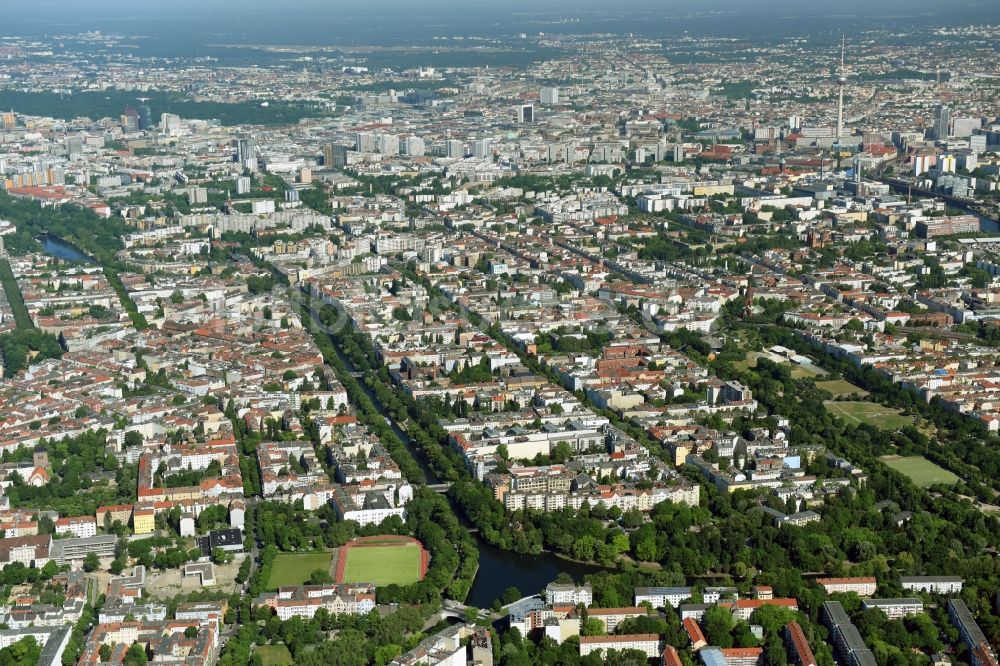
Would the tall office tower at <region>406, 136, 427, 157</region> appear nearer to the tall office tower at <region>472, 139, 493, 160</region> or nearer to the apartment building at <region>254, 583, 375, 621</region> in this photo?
the tall office tower at <region>472, 139, 493, 160</region>

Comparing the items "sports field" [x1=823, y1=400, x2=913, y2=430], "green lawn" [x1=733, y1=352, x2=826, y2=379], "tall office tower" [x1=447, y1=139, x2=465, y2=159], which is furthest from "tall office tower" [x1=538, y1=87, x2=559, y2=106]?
"sports field" [x1=823, y1=400, x2=913, y2=430]

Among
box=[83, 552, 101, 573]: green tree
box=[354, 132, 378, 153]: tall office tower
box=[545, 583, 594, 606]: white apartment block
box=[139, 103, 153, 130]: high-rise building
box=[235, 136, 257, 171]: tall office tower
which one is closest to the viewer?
box=[545, 583, 594, 606]: white apartment block

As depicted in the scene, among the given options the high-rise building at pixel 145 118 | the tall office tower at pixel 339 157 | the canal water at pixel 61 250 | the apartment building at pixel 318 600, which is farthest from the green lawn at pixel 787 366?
the high-rise building at pixel 145 118

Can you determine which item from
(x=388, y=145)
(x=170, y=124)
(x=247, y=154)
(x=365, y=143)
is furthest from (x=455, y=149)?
(x=170, y=124)

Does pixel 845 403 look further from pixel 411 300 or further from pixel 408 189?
pixel 408 189

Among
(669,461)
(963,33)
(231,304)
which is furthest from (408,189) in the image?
(963,33)

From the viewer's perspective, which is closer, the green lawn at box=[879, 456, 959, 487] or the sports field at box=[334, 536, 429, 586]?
the sports field at box=[334, 536, 429, 586]
